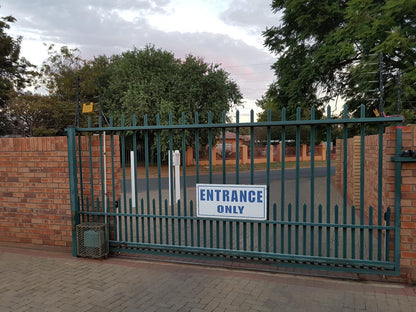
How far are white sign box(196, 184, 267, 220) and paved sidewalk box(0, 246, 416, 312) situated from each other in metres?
0.77

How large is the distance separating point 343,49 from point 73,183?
1324 cm

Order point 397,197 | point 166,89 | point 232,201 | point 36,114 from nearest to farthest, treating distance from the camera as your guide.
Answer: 1. point 397,197
2. point 232,201
3. point 36,114
4. point 166,89

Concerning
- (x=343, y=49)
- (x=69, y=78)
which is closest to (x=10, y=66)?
(x=69, y=78)

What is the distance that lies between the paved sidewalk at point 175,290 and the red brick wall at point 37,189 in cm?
84

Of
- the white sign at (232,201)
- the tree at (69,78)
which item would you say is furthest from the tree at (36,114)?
the white sign at (232,201)

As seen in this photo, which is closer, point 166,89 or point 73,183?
point 73,183

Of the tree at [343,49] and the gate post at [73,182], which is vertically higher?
the tree at [343,49]

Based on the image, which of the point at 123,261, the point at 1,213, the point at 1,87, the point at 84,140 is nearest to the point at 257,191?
the point at 123,261


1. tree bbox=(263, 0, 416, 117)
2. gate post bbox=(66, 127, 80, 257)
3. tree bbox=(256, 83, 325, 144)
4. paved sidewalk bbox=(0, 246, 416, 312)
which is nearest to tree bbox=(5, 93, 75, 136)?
tree bbox=(256, 83, 325, 144)

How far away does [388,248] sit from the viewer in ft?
12.8

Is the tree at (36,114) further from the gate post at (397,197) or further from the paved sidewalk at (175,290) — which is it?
the gate post at (397,197)

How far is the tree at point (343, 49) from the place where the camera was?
→ 1340 centimetres

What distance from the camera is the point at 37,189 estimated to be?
17.7 ft

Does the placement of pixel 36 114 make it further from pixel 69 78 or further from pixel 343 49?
pixel 343 49
